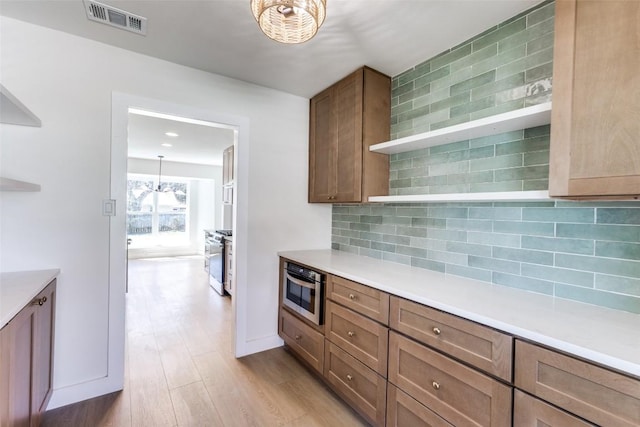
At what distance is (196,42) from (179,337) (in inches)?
105

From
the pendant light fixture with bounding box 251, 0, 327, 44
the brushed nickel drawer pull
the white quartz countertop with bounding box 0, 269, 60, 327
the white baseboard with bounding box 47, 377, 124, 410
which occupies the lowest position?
the white baseboard with bounding box 47, 377, 124, 410

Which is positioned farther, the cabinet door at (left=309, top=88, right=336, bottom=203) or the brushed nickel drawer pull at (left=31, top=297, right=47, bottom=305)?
the cabinet door at (left=309, top=88, right=336, bottom=203)

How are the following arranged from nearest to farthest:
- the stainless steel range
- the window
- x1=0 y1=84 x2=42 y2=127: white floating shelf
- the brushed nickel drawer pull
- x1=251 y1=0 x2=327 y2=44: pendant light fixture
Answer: x1=251 y1=0 x2=327 y2=44: pendant light fixture
x1=0 y1=84 x2=42 y2=127: white floating shelf
the brushed nickel drawer pull
the stainless steel range
the window

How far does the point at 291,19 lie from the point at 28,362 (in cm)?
210

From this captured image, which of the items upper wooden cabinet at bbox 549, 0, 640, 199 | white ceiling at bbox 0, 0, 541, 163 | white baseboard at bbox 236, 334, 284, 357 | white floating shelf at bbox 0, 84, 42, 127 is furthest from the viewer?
white baseboard at bbox 236, 334, 284, 357

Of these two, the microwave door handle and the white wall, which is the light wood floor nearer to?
the white wall

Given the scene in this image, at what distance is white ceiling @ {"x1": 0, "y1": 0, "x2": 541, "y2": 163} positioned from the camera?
1537 millimetres

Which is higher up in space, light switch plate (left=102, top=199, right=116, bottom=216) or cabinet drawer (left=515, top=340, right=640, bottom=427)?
light switch plate (left=102, top=199, right=116, bottom=216)

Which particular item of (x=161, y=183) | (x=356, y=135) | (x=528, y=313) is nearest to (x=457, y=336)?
(x=528, y=313)

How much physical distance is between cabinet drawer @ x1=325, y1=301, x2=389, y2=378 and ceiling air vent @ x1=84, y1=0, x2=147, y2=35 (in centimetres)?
219

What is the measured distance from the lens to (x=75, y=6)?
157 cm

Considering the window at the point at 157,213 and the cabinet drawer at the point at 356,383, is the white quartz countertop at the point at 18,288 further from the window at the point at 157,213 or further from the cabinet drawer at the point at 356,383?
the window at the point at 157,213

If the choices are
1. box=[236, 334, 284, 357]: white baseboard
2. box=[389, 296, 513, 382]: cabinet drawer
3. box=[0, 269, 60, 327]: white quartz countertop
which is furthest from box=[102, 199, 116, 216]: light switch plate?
box=[389, 296, 513, 382]: cabinet drawer

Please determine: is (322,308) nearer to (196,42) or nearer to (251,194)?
(251,194)
